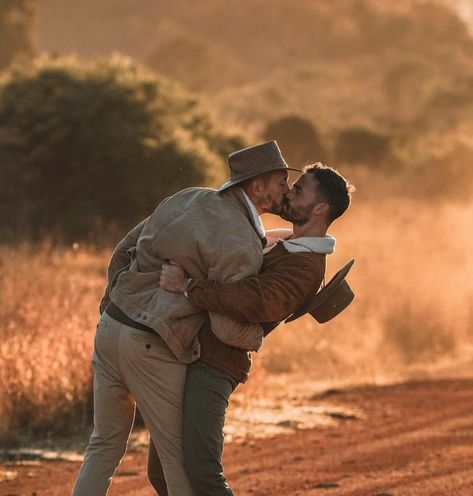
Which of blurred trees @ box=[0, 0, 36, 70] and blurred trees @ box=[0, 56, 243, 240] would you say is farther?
blurred trees @ box=[0, 0, 36, 70]

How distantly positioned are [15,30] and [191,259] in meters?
50.8

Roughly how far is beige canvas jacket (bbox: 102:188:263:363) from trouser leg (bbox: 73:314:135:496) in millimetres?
210

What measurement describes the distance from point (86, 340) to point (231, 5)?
5071 inches

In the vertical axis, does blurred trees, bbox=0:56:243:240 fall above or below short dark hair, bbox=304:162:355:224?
above

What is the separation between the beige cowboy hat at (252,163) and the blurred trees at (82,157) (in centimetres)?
1583

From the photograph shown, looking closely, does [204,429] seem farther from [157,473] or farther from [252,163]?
[252,163]

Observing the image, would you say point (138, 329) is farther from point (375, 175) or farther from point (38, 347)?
point (375, 175)

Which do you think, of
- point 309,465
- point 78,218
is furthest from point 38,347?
point 78,218

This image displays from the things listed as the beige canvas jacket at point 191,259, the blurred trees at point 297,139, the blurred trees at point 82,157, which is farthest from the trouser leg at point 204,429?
the blurred trees at point 297,139

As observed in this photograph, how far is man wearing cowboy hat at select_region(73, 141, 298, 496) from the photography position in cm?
479

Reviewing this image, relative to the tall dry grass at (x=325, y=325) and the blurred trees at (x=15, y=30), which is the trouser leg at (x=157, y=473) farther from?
the blurred trees at (x=15, y=30)

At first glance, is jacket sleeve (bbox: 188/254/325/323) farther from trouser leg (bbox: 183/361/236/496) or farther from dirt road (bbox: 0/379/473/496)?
dirt road (bbox: 0/379/473/496)

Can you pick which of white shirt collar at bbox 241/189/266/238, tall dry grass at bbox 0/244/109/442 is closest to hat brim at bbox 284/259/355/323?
white shirt collar at bbox 241/189/266/238

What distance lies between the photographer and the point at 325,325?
15789 mm
